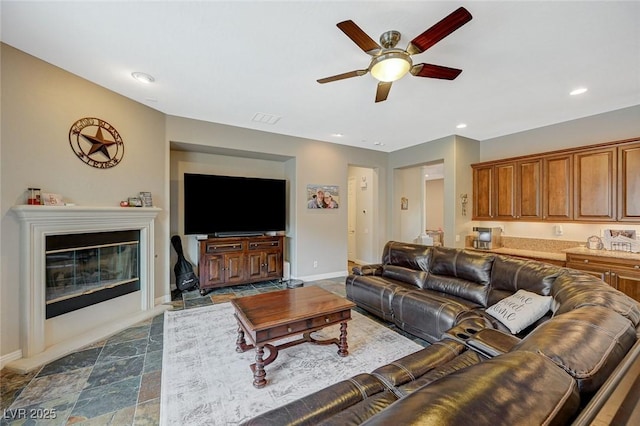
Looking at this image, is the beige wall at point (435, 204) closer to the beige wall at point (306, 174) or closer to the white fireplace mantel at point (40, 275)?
the beige wall at point (306, 174)

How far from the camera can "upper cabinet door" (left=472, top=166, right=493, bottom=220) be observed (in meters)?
4.81

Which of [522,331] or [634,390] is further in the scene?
[522,331]

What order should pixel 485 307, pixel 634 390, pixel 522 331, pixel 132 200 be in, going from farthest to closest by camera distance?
pixel 132 200, pixel 485 307, pixel 522 331, pixel 634 390

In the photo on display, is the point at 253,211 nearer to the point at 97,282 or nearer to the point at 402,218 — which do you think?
the point at 97,282

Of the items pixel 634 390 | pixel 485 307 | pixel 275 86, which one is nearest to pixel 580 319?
pixel 634 390

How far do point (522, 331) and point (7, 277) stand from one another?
452cm

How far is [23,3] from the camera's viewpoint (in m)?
1.87

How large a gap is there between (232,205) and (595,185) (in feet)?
18.2

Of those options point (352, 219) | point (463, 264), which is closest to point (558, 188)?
point (463, 264)

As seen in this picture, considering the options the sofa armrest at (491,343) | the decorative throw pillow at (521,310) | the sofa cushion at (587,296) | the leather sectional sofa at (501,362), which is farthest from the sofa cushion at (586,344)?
the decorative throw pillow at (521,310)

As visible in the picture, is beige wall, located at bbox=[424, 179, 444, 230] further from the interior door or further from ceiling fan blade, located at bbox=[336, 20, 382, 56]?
ceiling fan blade, located at bbox=[336, 20, 382, 56]

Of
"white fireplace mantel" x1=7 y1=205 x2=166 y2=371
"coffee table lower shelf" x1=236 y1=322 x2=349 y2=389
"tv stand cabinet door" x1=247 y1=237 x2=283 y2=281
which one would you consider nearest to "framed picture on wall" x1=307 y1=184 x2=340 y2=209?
"tv stand cabinet door" x1=247 y1=237 x2=283 y2=281

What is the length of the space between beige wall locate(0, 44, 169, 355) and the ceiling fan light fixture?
3.20 m

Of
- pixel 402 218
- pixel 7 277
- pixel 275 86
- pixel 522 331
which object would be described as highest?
pixel 275 86
